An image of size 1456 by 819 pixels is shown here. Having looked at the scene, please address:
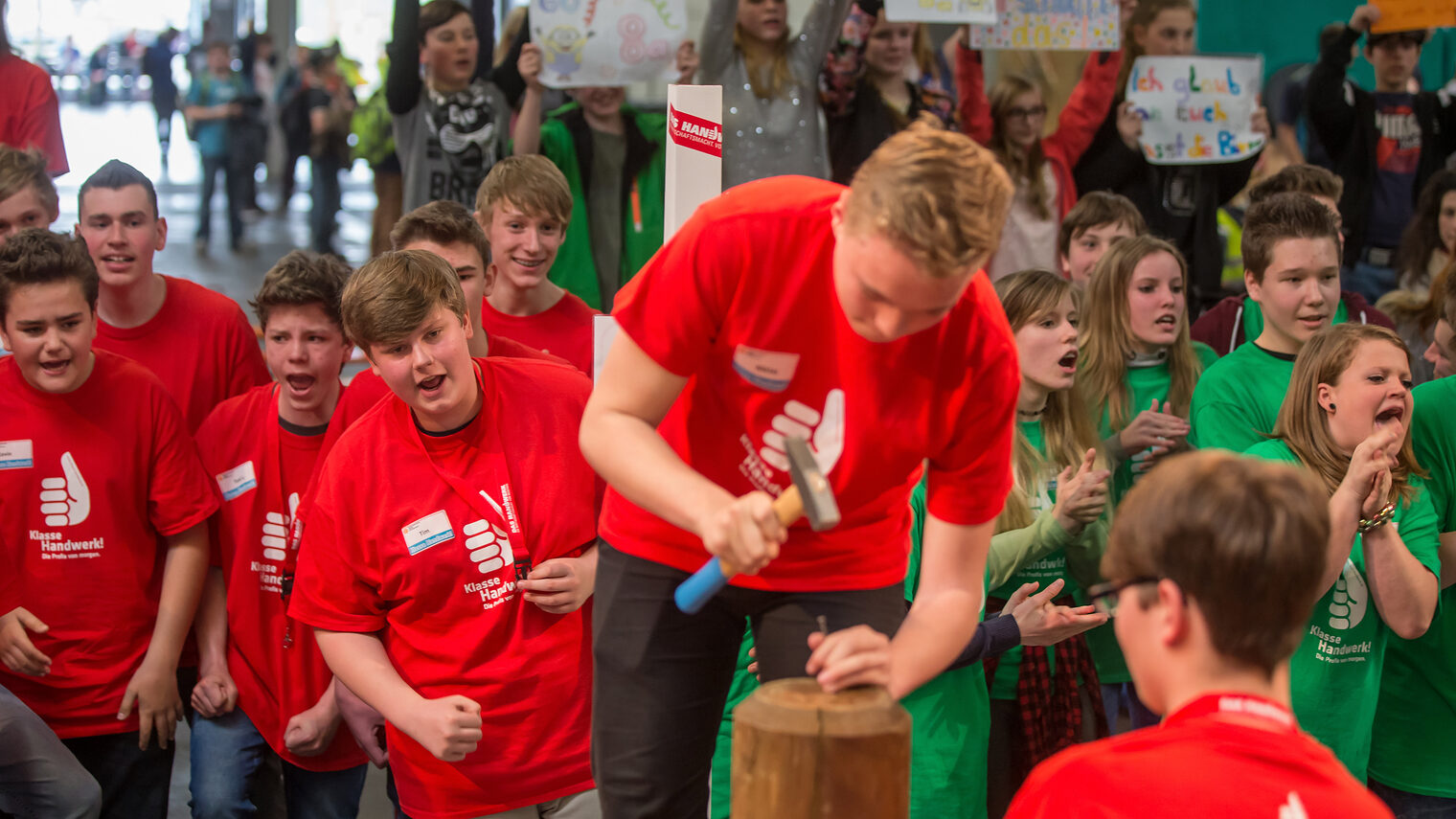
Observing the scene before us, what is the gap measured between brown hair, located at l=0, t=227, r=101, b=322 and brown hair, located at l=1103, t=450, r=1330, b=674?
2804 mm

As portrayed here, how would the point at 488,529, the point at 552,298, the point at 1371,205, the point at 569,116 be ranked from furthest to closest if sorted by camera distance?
the point at 1371,205 → the point at 569,116 → the point at 552,298 → the point at 488,529

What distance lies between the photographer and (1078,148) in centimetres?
614

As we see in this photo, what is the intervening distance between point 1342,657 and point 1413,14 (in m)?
3.86

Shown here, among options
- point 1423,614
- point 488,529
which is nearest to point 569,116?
point 488,529

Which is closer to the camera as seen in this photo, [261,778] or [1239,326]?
[261,778]

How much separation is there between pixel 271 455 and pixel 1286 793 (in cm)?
270

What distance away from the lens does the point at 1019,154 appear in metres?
5.95

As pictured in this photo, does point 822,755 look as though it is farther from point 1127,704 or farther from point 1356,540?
point 1127,704

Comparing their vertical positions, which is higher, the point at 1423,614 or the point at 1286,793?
the point at 1286,793

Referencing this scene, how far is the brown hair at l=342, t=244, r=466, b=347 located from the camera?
2916mm

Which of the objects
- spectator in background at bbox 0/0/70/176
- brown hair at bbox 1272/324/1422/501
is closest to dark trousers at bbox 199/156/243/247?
spectator in background at bbox 0/0/70/176

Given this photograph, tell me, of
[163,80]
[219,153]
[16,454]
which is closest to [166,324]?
[16,454]

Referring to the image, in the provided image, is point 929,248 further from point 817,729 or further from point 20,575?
point 20,575

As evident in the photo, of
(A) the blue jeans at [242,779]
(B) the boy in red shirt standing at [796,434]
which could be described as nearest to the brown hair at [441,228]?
(A) the blue jeans at [242,779]
